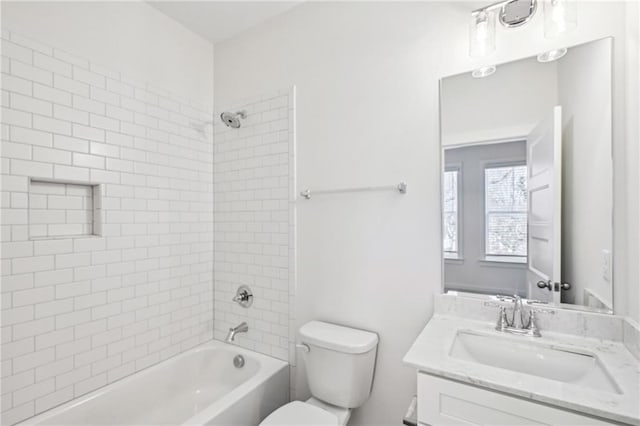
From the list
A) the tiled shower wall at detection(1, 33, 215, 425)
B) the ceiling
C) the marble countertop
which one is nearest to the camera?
the marble countertop

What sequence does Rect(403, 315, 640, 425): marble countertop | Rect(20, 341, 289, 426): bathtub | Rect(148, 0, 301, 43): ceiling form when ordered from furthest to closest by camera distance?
Rect(148, 0, 301, 43): ceiling < Rect(20, 341, 289, 426): bathtub < Rect(403, 315, 640, 425): marble countertop

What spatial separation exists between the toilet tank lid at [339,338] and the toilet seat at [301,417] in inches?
11.6

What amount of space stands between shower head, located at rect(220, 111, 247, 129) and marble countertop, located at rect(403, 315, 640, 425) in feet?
5.52

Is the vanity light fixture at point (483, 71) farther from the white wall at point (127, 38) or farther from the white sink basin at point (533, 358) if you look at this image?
the white wall at point (127, 38)

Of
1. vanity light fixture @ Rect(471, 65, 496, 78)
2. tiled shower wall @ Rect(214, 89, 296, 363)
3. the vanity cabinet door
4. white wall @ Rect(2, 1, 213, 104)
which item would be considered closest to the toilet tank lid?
tiled shower wall @ Rect(214, 89, 296, 363)

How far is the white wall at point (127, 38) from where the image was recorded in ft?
4.98

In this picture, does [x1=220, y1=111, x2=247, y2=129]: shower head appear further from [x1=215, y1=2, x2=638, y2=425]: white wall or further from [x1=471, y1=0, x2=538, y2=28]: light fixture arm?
[x1=471, y1=0, x2=538, y2=28]: light fixture arm

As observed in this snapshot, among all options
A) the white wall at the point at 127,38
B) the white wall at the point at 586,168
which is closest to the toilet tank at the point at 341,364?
the white wall at the point at 586,168

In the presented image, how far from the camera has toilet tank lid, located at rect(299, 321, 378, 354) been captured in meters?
1.59

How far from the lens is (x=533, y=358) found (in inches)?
46.7

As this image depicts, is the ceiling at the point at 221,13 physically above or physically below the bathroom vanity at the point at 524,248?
above

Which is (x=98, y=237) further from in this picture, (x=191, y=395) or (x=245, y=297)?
(x=191, y=395)

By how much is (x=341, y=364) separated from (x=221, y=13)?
7.32 ft

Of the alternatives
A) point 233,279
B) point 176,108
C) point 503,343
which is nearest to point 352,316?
point 503,343
